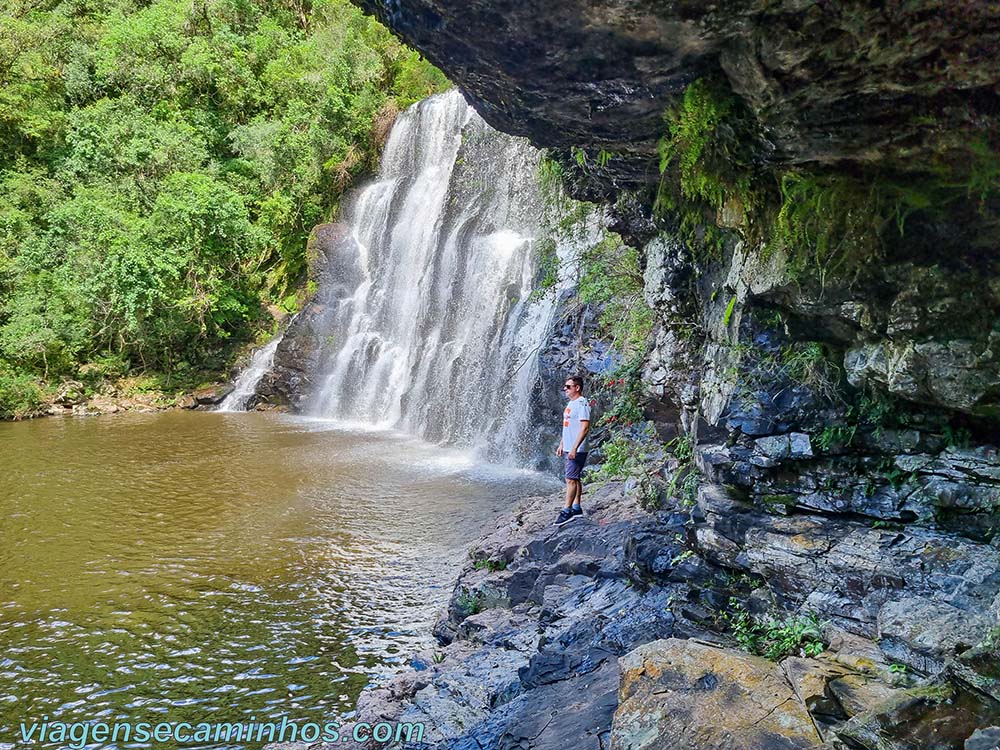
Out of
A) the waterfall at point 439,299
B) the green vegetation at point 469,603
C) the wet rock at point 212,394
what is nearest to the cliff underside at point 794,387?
the green vegetation at point 469,603

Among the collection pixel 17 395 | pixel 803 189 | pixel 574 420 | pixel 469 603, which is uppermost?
pixel 803 189

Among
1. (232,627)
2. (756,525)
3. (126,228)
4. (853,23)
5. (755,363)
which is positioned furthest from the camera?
(126,228)

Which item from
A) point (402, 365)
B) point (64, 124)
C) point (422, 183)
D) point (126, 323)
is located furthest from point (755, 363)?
point (64, 124)

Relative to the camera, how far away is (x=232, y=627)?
249 inches

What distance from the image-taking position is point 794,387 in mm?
4383

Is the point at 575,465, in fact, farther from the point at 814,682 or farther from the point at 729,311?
the point at 814,682

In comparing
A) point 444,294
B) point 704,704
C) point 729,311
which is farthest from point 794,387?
point 444,294

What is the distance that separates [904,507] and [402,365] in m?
14.6

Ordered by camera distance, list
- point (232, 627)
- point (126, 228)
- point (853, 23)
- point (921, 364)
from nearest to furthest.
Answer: point (853, 23) → point (921, 364) → point (232, 627) → point (126, 228)

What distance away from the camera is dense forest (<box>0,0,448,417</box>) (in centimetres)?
1972

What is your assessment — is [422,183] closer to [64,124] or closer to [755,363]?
[64,124]

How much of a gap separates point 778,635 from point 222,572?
20.7 feet

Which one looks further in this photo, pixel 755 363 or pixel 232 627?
pixel 232 627

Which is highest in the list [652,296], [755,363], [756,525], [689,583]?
[652,296]
